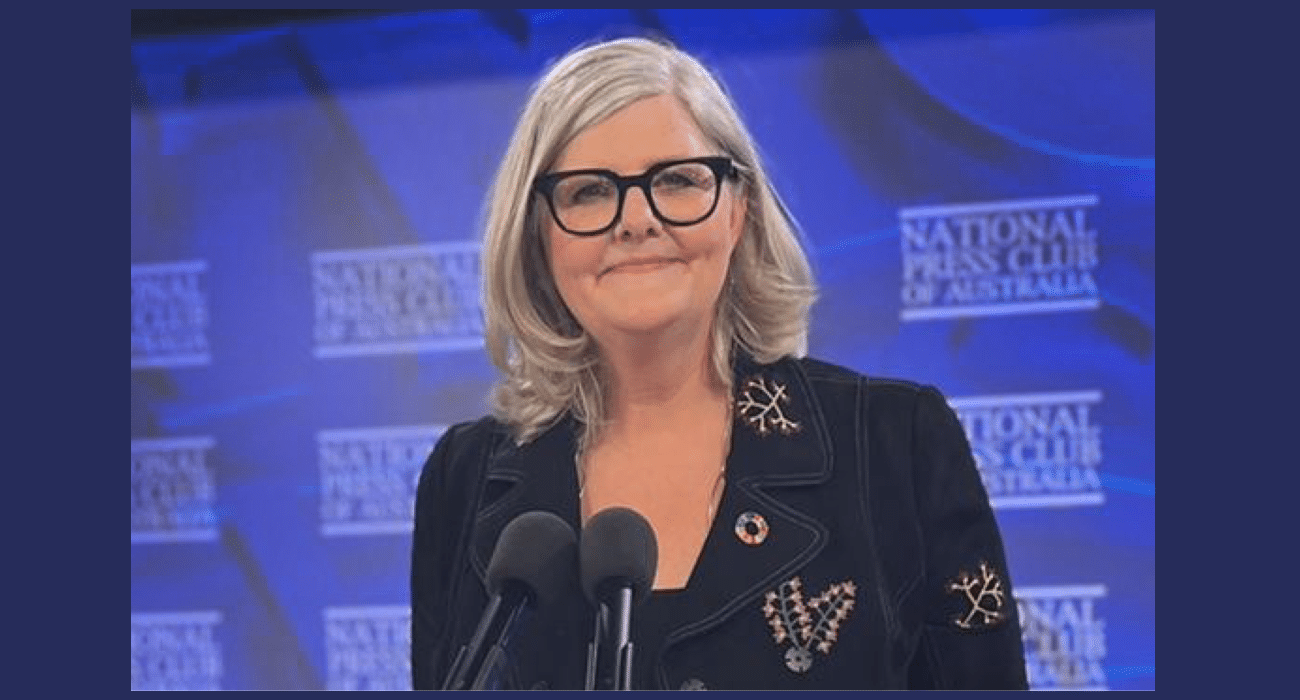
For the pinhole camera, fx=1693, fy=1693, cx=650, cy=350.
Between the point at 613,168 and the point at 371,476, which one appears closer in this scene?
the point at 613,168

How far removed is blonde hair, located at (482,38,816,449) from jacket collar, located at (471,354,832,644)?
0.12 ft

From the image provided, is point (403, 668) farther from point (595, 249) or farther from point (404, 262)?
point (595, 249)

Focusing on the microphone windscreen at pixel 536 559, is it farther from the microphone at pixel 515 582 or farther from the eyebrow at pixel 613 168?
the eyebrow at pixel 613 168

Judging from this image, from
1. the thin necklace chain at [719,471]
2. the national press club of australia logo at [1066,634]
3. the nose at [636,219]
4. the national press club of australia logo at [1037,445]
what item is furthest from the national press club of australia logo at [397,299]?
the nose at [636,219]

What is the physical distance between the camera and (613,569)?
1.58 meters

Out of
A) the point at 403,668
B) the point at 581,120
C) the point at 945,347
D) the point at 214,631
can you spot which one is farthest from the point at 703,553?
the point at 214,631

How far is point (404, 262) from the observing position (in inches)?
177

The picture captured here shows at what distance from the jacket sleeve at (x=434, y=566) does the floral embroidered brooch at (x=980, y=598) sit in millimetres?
676

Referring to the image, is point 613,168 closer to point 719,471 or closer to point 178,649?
point 719,471

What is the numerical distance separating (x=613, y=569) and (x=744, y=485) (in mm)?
607

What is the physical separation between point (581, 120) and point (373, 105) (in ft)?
8.13

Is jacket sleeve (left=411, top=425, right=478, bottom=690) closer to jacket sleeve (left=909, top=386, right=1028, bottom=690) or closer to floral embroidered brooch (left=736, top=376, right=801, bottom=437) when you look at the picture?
floral embroidered brooch (left=736, top=376, right=801, bottom=437)

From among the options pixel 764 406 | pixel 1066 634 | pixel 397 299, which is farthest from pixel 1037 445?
pixel 764 406

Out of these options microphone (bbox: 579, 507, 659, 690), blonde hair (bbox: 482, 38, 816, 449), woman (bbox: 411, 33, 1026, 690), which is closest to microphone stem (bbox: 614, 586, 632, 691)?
microphone (bbox: 579, 507, 659, 690)
